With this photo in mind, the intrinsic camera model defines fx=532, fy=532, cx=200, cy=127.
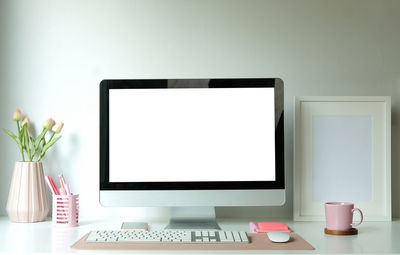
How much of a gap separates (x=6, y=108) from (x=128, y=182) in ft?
2.02

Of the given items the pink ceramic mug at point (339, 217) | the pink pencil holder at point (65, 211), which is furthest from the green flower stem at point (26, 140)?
the pink ceramic mug at point (339, 217)

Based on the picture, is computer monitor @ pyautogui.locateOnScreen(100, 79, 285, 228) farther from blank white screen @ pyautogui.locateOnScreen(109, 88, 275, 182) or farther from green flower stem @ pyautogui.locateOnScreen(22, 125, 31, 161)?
green flower stem @ pyautogui.locateOnScreen(22, 125, 31, 161)

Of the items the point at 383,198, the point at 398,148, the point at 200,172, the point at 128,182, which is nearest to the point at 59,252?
the point at 128,182

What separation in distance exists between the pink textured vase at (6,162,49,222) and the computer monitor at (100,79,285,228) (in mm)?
273

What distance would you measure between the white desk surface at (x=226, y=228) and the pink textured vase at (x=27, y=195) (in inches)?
1.3

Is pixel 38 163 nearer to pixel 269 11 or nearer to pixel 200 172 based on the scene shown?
pixel 200 172

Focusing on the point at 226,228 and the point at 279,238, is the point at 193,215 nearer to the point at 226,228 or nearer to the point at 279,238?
the point at 226,228

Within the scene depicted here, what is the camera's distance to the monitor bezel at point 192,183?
1686mm

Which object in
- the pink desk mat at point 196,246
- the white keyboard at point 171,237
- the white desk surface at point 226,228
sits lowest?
the white desk surface at point 226,228

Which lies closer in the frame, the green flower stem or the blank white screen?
the blank white screen

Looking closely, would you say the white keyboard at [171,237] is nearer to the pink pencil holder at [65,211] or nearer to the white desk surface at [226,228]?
the white desk surface at [226,228]

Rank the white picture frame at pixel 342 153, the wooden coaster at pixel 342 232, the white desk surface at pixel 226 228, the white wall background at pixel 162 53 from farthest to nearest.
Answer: the white wall background at pixel 162 53, the white picture frame at pixel 342 153, the wooden coaster at pixel 342 232, the white desk surface at pixel 226 228

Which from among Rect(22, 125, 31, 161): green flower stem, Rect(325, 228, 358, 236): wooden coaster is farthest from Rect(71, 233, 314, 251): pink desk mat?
Rect(22, 125, 31, 161): green flower stem

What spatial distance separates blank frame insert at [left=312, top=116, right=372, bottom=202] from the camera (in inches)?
73.0
